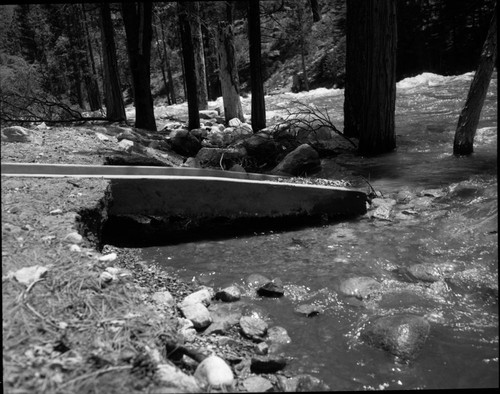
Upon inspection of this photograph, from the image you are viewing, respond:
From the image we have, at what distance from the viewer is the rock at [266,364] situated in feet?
7.62

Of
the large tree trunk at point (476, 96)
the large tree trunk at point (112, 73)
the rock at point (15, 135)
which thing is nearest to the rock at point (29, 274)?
the rock at point (15, 135)

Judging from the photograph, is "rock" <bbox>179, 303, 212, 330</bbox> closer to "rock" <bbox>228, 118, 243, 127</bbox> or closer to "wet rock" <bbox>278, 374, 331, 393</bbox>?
"wet rock" <bbox>278, 374, 331, 393</bbox>

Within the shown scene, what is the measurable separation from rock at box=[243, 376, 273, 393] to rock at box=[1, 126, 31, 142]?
4.50 meters

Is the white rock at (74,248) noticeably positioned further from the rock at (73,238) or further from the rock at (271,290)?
the rock at (271,290)

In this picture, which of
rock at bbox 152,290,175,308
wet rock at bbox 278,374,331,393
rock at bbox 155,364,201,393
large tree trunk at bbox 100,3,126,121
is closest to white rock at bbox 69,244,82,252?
rock at bbox 152,290,175,308

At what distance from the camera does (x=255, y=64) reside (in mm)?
10148

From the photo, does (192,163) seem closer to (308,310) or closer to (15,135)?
(15,135)

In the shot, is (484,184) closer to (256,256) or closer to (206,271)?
(256,256)

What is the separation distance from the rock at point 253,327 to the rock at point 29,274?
1262 millimetres

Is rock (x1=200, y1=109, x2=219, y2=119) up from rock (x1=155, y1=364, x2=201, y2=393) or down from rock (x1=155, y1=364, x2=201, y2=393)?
up

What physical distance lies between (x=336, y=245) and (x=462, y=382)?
209 centimetres

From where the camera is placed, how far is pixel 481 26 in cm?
2098

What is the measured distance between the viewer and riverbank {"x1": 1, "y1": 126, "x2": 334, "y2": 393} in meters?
1.75

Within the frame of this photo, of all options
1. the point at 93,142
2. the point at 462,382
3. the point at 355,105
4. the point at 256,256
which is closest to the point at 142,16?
the point at 93,142
